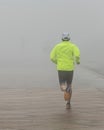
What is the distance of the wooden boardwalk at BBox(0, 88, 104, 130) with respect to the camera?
34.0 ft

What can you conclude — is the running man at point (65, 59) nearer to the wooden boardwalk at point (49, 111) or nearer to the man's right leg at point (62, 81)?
the man's right leg at point (62, 81)

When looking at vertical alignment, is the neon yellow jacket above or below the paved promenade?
above

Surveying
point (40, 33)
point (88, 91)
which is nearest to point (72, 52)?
point (88, 91)

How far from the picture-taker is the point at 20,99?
46.5 feet

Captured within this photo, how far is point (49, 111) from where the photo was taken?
472 inches

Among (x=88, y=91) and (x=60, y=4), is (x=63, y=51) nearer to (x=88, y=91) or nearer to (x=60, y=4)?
(x=88, y=91)

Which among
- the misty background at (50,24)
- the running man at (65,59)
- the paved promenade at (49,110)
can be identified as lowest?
the misty background at (50,24)

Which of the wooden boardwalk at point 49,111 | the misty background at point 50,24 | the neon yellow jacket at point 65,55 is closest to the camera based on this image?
the wooden boardwalk at point 49,111

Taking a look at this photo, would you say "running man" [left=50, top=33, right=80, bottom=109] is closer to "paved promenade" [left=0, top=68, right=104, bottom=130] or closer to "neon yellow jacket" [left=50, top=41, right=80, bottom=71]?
"neon yellow jacket" [left=50, top=41, right=80, bottom=71]

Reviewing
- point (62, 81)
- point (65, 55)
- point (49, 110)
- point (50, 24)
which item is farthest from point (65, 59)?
point (50, 24)

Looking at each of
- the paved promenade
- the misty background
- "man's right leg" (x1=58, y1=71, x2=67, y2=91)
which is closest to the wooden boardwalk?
the paved promenade

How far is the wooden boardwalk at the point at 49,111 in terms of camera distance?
10.4 meters

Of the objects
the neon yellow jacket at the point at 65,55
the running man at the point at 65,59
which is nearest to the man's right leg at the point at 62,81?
the running man at the point at 65,59

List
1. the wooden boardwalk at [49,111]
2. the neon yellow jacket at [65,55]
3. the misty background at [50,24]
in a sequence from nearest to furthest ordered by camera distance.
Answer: the wooden boardwalk at [49,111] < the neon yellow jacket at [65,55] < the misty background at [50,24]
